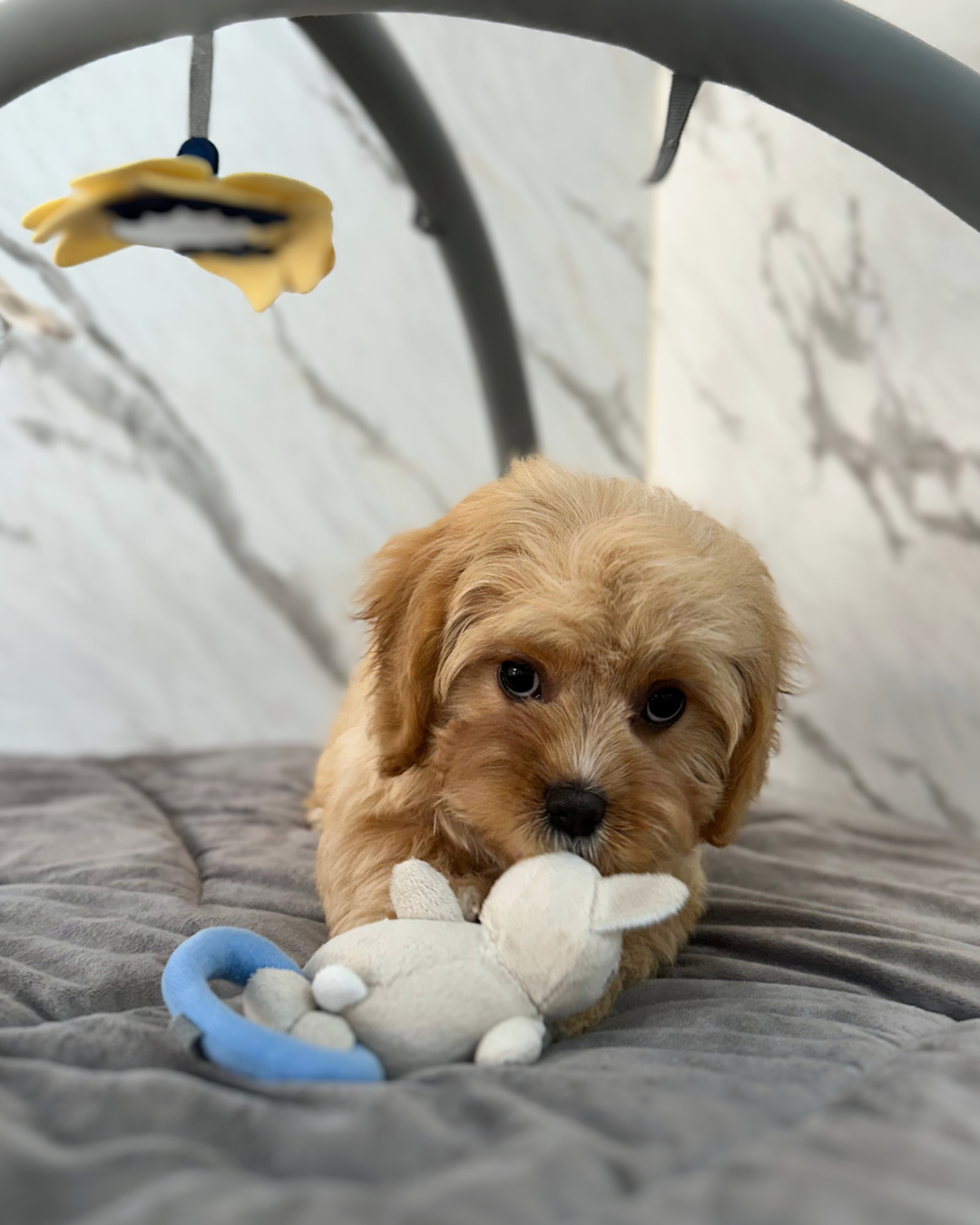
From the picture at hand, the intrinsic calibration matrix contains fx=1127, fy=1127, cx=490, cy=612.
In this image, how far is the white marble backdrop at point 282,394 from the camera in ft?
12.8

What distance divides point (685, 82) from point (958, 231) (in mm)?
1866

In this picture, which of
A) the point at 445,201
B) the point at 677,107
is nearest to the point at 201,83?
the point at 677,107

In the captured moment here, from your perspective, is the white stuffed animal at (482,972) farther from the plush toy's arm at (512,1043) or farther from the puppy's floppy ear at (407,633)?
the puppy's floppy ear at (407,633)

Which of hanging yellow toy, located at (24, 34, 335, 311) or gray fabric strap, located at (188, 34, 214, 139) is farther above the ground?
gray fabric strap, located at (188, 34, 214, 139)

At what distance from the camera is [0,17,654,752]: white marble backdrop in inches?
153

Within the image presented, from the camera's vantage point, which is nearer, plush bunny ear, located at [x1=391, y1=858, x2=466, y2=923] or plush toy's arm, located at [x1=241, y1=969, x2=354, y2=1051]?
plush toy's arm, located at [x1=241, y1=969, x2=354, y2=1051]

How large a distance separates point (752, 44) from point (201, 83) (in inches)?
30.3

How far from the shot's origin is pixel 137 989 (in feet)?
5.26

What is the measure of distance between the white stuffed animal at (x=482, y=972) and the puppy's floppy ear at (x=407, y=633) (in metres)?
0.34

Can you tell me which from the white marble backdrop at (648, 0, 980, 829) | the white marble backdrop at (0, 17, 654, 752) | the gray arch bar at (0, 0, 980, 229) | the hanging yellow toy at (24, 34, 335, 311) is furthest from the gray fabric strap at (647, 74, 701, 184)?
the white marble backdrop at (0, 17, 654, 752)

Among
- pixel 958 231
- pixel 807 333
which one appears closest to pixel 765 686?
pixel 958 231

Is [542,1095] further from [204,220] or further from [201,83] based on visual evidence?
[201,83]

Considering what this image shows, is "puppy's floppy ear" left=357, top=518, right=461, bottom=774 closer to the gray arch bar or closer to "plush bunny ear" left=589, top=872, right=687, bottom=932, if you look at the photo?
"plush bunny ear" left=589, top=872, right=687, bottom=932

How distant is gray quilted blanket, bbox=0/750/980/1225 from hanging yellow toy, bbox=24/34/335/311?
969 mm
